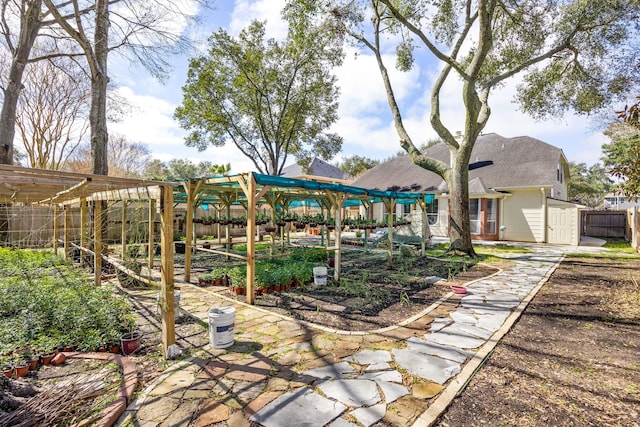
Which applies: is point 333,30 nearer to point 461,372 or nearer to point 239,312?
point 239,312

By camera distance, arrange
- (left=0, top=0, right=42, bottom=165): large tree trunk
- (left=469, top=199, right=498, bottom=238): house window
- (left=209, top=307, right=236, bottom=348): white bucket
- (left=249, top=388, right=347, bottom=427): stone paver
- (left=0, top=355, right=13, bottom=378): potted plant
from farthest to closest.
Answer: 1. (left=469, top=199, right=498, bottom=238): house window
2. (left=0, top=0, right=42, bottom=165): large tree trunk
3. (left=209, top=307, right=236, bottom=348): white bucket
4. (left=0, top=355, right=13, bottom=378): potted plant
5. (left=249, top=388, right=347, bottom=427): stone paver

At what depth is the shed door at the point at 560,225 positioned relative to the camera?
14.3 m

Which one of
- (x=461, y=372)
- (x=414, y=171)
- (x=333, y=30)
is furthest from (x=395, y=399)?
(x=414, y=171)

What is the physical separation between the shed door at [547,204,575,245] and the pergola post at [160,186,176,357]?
55.2 ft

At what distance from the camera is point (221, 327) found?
3.62 meters

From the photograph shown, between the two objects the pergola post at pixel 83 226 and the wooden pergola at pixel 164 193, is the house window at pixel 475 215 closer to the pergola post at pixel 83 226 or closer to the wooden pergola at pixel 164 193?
the wooden pergola at pixel 164 193

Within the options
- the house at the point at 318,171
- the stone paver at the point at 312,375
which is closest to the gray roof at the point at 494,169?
the house at the point at 318,171

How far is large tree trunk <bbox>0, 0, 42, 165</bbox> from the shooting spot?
26.7 feet

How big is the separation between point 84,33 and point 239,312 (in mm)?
9874

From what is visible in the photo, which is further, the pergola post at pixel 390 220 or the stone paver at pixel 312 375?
the pergola post at pixel 390 220

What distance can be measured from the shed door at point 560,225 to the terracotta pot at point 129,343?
17190 mm

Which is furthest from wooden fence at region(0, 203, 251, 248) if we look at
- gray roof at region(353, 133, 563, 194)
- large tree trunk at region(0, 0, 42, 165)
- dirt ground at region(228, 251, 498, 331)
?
gray roof at region(353, 133, 563, 194)

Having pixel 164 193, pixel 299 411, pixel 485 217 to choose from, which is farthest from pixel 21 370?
pixel 485 217

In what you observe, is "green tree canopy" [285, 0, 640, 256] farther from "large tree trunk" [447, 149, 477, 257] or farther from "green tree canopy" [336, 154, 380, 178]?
"green tree canopy" [336, 154, 380, 178]
